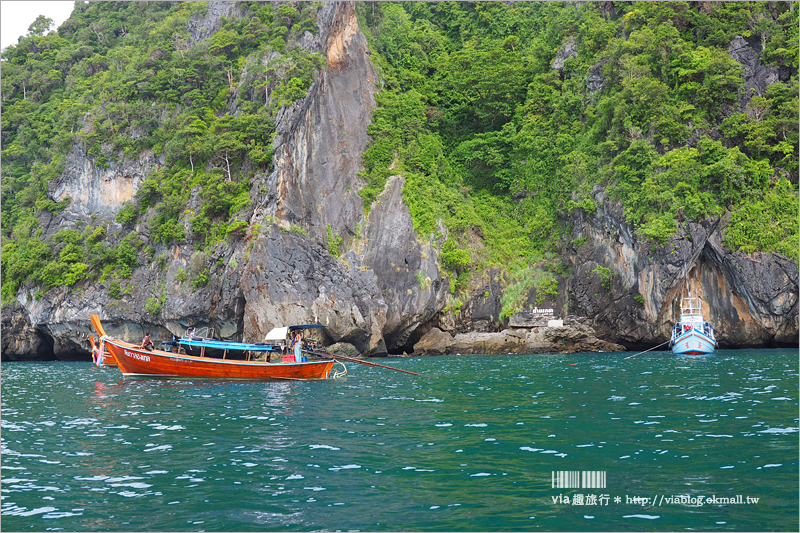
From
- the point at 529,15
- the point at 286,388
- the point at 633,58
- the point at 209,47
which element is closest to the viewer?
the point at 286,388

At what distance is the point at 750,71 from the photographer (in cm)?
3747

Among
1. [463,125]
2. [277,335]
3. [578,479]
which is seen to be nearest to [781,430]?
[578,479]

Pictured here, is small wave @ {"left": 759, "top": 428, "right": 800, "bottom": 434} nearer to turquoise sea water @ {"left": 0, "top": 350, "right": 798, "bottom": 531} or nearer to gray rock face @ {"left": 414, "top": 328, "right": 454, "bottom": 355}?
turquoise sea water @ {"left": 0, "top": 350, "right": 798, "bottom": 531}

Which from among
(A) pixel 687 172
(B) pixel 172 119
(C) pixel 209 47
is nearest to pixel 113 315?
(B) pixel 172 119

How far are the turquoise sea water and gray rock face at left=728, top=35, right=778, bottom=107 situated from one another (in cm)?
2671

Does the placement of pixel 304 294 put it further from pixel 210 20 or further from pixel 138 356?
pixel 210 20

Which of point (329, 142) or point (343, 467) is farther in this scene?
point (329, 142)

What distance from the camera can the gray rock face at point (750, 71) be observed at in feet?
121

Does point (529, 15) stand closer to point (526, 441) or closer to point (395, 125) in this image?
point (395, 125)

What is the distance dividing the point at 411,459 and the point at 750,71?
132ft

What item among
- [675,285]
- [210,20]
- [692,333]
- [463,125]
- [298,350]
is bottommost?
[298,350]

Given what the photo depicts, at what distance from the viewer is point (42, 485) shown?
8.55 metres

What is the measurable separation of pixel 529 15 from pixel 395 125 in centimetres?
2188

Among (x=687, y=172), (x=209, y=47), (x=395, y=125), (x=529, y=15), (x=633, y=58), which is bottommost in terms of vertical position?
(x=687, y=172)
